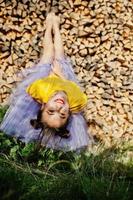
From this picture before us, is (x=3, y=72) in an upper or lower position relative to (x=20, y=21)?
lower

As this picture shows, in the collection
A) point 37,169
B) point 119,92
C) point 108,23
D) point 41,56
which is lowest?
point 37,169

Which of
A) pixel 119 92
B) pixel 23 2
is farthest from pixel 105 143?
pixel 23 2

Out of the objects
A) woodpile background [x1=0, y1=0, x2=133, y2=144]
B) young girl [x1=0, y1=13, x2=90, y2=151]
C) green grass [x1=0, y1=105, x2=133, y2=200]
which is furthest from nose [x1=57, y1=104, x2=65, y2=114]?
woodpile background [x1=0, y1=0, x2=133, y2=144]

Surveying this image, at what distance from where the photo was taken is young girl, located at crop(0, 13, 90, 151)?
4.43 metres

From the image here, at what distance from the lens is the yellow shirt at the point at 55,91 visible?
455 centimetres

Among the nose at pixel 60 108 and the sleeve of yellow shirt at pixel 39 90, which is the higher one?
the sleeve of yellow shirt at pixel 39 90

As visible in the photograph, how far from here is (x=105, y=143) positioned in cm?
479

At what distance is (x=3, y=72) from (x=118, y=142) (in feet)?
4.01

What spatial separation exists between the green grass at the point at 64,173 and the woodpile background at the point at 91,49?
30 cm

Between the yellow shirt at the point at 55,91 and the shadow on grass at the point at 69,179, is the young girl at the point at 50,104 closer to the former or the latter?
the yellow shirt at the point at 55,91

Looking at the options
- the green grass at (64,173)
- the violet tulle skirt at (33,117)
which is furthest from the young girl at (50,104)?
the green grass at (64,173)

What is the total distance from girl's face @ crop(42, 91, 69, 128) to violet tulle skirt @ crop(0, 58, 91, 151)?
0.36 feet

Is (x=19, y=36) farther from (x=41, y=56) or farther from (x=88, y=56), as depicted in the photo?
(x=88, y=56)

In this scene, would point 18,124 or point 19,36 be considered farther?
point 19,36
